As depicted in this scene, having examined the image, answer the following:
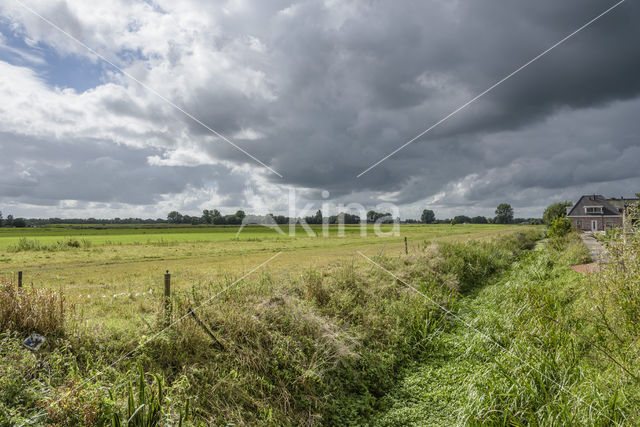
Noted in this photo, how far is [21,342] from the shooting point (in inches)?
220

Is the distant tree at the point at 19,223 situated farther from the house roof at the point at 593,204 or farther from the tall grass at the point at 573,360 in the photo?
the house roof at the point at 593,204

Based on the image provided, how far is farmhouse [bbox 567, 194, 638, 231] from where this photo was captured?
68.4 metres

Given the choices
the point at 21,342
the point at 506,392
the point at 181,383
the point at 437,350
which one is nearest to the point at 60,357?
the point at 21,342

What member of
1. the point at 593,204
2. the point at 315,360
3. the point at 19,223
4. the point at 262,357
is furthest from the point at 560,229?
the point at 19,223

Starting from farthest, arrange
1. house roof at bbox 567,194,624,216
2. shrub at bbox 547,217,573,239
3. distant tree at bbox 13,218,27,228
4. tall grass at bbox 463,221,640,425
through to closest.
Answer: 1. distant tree at bbox 13,218,27,228
2. house roof at bbox 567,194,624,216
3. shrub at bbox 547,217,573,239
4. tall grass at bbox 463,221,640,425

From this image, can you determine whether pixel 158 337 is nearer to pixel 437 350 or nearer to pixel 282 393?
pixel 282 393

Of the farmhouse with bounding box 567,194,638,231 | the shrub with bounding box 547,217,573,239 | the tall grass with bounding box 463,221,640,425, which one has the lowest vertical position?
the tall grass with bounding box 463,221,640,425

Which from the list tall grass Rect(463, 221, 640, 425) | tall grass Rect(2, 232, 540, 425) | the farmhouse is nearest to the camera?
tall grass Rect(463, 221, 640, 425)

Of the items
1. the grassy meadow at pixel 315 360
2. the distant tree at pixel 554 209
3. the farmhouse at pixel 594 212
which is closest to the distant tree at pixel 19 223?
the grassy meadow at pixel 315 360

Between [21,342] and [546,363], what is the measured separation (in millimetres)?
9612

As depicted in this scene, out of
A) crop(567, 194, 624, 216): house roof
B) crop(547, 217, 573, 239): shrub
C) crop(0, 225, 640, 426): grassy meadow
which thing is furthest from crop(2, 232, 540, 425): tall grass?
crop(567, 194, 624, 216): house roof

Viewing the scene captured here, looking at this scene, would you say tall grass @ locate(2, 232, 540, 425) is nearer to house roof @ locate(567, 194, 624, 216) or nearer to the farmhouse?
the farmhouse

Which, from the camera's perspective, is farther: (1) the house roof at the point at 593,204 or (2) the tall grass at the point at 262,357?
(1) the house roof at the point at 593,204

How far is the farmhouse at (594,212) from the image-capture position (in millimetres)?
68375
